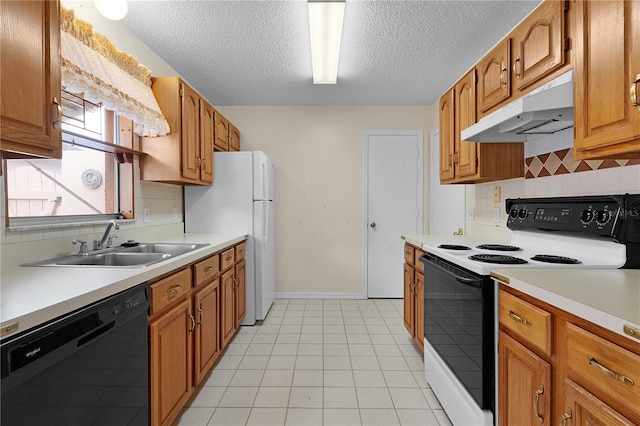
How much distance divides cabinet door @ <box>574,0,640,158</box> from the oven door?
670 mm

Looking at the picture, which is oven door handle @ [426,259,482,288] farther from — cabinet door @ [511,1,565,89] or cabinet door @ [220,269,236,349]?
cabinet door @ [220,269,236,349]

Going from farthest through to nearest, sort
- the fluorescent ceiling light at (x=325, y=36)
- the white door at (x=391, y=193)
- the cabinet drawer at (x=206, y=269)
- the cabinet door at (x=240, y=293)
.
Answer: the white door at (x=391, y=193), the cabinet door at (x=240, y=293), the fluorescent ceiling light at (x=325, y=36), the cabinet drawer at (x=206, y=269)

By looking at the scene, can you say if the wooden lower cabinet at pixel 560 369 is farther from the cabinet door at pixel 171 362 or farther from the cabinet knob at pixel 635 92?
the cabinet door at pixel 171 362

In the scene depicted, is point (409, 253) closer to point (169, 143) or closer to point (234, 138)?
point (169, 143)

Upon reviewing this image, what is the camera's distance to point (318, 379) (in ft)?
6.73

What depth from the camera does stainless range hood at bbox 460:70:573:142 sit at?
131 cm

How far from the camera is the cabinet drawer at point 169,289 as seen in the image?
52.7 inches

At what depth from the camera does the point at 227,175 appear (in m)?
3.02

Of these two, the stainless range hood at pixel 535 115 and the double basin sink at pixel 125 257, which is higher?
the stainless range hood at pixel 535 115

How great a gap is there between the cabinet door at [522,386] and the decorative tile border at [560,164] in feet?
3.16

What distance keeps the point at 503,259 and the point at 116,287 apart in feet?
5.26

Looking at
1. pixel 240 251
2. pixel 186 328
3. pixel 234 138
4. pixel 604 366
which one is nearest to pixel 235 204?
pixel 240 251

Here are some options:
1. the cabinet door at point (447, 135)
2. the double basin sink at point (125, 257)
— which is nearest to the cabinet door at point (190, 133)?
the double basin sink at point (125, 257)

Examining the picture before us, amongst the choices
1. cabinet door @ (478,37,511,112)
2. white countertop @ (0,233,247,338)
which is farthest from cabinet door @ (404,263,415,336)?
white countertop @ (0,233,247,338)
